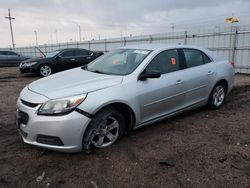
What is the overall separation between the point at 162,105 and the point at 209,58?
1.88 metres

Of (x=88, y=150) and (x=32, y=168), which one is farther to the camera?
(x=88, y=150)

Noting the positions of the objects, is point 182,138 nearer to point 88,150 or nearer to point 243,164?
point 243,164

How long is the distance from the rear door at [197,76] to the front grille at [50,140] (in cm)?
247

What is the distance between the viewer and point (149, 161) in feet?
10.1

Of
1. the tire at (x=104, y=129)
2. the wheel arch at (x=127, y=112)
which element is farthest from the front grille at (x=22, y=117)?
the wheel arch at (x=127, y=112)

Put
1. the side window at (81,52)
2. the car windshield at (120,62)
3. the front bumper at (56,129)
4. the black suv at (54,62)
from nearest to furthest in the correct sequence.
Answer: the front bumper at (56,129) < the car windshield at (120,62) < the black suv at (54,62) < the side window at (81,52)

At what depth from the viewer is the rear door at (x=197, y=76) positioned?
4.38 m

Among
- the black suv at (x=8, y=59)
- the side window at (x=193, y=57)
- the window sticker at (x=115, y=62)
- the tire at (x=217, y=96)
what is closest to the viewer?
the window sticker at (x=115, y=62)

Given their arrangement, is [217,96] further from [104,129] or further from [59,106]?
[59,106]

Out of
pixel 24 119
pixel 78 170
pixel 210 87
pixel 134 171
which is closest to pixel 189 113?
pixel 210 87

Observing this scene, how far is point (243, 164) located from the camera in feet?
9.84

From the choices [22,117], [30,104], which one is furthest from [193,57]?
[22,117]

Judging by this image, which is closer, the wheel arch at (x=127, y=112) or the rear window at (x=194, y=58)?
the wheel arch at (x=127, y=112)

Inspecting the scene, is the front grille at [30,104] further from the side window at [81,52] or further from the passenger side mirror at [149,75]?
the side window at [81,52]
